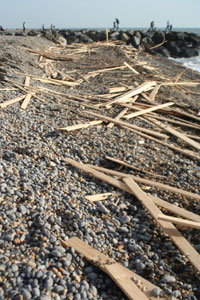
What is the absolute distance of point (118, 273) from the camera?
2.76m

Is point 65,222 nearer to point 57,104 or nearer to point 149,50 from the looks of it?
point 57,104

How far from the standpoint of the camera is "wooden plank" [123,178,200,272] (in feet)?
10.00

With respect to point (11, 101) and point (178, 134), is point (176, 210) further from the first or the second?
point (11, 101)

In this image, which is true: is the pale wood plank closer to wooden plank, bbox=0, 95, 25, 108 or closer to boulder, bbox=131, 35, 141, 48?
wooden plank, bbox=0, 95, 25, 108

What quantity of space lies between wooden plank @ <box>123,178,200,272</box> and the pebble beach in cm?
10

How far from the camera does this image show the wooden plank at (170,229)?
10.00 feet

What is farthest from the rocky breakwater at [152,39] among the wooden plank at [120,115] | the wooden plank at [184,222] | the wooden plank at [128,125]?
the wooden plank at [184,222]

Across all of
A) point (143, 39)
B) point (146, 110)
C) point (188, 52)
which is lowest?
point (146, 110)

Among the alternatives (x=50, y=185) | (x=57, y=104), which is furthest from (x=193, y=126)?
(x=50, y=185)

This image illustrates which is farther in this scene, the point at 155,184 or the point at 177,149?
the point at 177,149

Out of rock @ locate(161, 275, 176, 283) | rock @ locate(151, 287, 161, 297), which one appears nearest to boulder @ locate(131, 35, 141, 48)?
rock @ locate(161, 275, 176, 283)

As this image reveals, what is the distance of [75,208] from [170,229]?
3.92 feet

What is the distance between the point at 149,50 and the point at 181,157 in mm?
19591

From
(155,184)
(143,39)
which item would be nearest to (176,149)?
(155,184)
